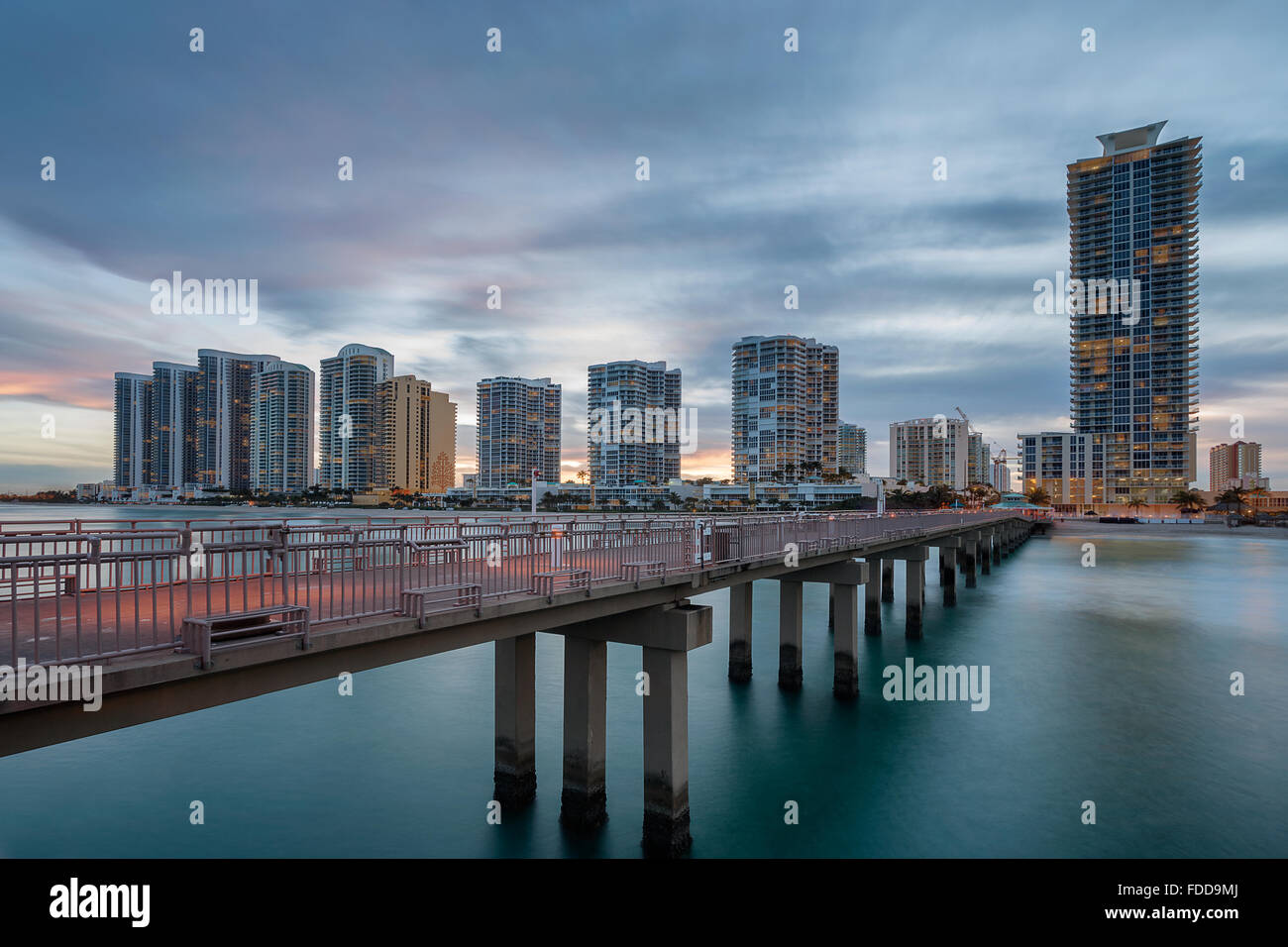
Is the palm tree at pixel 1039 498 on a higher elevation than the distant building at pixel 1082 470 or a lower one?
lower

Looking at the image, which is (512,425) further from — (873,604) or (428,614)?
(428,614)

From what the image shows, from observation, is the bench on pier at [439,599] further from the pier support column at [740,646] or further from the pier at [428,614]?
the pier support column at [740,646]

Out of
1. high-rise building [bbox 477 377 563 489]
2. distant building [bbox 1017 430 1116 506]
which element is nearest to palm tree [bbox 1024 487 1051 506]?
distant building [bbox 1017 430 1116 506]

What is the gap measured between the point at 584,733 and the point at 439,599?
5.47 meters

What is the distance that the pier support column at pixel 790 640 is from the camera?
75.6ft

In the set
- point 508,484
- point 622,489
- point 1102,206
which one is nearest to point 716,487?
point 622,489

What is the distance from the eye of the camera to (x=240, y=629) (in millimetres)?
6629

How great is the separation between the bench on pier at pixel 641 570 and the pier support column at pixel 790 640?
36.1 ft

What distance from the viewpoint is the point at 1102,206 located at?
197125 mm

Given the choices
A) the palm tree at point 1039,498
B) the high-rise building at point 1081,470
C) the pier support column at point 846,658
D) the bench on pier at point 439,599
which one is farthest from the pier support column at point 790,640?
the high-rise building at point 1081,470

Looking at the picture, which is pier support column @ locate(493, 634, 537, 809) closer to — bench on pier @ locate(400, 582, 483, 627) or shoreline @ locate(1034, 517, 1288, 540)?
bench on pier @ locate(400, 582, 483, 627)
